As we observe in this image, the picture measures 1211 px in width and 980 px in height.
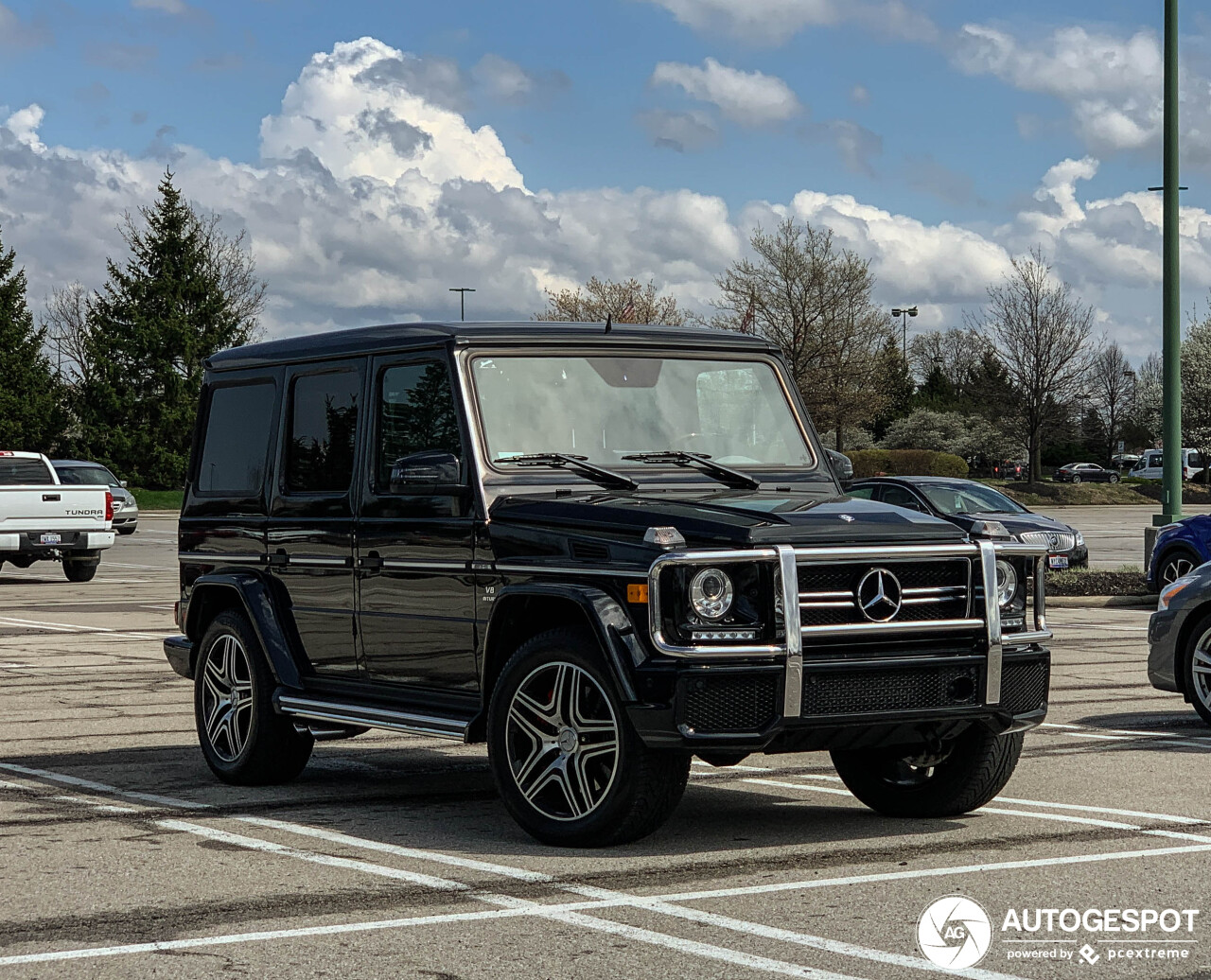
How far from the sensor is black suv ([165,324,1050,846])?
21.8 feet

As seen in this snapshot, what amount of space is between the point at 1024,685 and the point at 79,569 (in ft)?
73.4

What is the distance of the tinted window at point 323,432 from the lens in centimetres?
845

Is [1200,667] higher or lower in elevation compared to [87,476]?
lower

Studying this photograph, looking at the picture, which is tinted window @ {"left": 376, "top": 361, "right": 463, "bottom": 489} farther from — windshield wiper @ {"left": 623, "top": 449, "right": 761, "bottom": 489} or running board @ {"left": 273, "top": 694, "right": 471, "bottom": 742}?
running board @ {"left": 273, "top": 694, "right": 471, "bottom": 742}

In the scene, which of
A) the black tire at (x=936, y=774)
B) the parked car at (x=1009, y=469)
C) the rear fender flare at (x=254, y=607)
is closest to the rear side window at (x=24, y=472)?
the rear fender flare at (x=254, y=607)

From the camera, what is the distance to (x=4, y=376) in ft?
223

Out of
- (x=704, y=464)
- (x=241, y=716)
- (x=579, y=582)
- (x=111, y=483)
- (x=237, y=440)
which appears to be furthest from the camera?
(x=111, y=483)

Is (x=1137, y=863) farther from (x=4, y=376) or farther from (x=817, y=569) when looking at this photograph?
(x=4, y=376)

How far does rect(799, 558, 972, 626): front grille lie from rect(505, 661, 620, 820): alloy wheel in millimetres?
854

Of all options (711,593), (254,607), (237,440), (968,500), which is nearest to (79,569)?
(968,500)

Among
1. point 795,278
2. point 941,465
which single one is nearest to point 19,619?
point 795,278

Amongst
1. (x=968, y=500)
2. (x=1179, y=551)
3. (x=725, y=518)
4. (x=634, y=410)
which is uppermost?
(x=634, y=410)

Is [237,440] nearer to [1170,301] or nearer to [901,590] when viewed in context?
[901,590]

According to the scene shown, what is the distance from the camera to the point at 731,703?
654 cm
